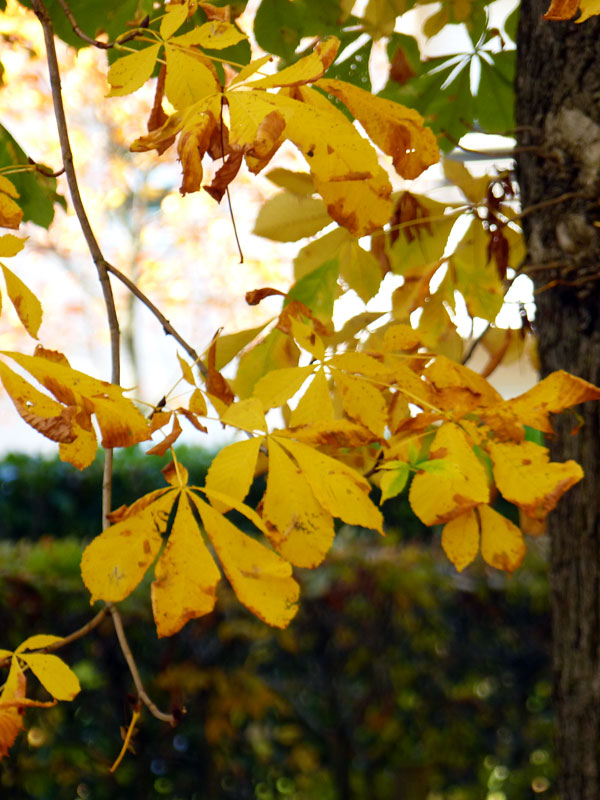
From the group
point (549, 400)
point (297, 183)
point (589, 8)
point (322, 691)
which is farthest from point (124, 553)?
point (322, 691)

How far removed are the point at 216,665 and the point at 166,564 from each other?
1.95m

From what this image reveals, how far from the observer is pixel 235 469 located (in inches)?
23.7

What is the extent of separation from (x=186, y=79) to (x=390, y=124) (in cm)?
16

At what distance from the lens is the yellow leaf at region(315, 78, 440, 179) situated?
577mm

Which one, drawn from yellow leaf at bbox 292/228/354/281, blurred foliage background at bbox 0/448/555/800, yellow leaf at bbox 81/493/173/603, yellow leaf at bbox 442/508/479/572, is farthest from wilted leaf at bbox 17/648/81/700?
blurred foliage background at bbox 0/448/555/800

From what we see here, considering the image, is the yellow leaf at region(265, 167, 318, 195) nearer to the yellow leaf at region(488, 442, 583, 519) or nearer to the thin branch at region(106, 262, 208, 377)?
the thin branch at region(106, 262, 208, 377)

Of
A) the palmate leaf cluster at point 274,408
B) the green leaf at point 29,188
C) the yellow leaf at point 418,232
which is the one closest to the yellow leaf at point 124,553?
the palmate leaf cluster at point 274,408

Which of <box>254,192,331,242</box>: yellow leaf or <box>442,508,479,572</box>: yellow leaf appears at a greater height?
<box>254,192,331,242</box>: yellow leaf

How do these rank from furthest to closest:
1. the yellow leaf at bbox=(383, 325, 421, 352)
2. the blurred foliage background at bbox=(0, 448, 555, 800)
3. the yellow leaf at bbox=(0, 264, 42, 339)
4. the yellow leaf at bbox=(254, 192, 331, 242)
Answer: the blurred foliage background at bbox=(0, 448, 555, 800)
the yellow leaf at bbox=(254, 192, 331, 242)
the yellow leaf at bbox=(383, 325, 421, 352)
the yellow leaf at bbox=(0, 264, 42, 339)

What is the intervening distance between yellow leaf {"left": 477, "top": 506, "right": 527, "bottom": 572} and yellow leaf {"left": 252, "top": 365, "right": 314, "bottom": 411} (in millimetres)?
203

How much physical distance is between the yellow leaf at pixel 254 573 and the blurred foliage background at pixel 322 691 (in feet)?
5.93

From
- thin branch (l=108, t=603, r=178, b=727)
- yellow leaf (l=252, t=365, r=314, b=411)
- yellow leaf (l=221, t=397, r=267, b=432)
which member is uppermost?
yellow leaf (l=221, t=397, r=267, b=432)

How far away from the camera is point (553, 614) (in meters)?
1.21

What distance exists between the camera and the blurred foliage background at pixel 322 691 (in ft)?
7.52
